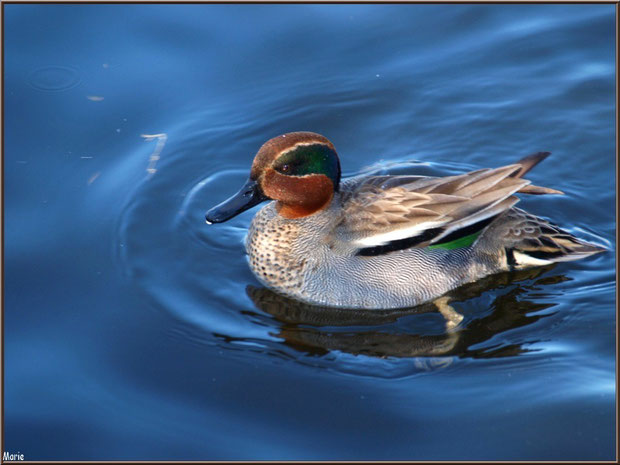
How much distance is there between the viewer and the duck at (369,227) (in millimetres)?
6371

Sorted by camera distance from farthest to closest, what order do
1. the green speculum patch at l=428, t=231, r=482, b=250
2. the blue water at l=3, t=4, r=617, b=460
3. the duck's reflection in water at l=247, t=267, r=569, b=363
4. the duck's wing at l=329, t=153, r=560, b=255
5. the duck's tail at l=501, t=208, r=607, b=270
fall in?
the duck's tail at l=501, t=208, r=607, b=270
the green speculum patch at l=428, t=231, r=482, b=250
the duck's wing at l=329, t=153, r=560, b=255
the duck's reflection in water at l=247, t=267, r=569, b=363
the blue water at l=3, t=4, r=617, b=460

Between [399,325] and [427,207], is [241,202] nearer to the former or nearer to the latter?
[427,207]

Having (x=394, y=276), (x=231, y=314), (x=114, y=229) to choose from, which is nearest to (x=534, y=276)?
(x=394, y=276)

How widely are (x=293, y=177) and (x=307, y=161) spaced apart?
169 millimetres

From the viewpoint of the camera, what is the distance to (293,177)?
6457mm

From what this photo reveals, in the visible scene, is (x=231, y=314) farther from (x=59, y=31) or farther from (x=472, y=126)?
(x=59, y=31)

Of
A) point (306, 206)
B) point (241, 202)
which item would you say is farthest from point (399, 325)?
point (241, 202)

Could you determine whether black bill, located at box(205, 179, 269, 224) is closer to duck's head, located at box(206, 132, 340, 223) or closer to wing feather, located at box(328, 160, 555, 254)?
duck's head, located at box(206, 132, 340, 223)

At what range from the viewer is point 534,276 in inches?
271

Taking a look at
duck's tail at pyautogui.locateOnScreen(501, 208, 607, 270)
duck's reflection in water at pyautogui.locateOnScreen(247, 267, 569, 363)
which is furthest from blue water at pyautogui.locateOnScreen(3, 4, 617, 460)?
duck's tail at pyautogui.locateOnScreen(501, 208, 607, 270)

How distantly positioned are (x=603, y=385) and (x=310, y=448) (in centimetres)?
203

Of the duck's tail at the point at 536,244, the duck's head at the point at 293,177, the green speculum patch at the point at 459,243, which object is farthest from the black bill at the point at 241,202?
the duck's tail at the point at 536,244

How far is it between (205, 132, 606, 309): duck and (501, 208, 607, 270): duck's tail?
0.06 ft

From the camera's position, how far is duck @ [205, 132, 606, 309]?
637 centimetres
